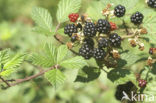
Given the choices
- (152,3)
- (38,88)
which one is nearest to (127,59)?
(152,3)

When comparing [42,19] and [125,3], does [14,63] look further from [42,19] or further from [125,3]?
[125,3]

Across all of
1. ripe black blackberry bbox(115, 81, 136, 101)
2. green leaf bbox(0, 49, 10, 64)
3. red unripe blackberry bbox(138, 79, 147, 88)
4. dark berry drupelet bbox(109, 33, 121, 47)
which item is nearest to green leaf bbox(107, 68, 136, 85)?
red unripe blackberry bbox(138, 79, 147, 88)

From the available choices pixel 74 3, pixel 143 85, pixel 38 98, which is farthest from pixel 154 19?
pixel 38 98

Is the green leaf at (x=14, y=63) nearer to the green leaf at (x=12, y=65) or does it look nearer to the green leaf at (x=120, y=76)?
the green leaf at (x=12, y=65)

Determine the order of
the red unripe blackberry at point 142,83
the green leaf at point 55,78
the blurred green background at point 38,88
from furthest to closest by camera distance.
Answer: the blurred green background at point 38,88, the red unripe blackberry at point 142,83, the green leaf at point 55,78

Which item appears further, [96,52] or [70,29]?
[70,29]

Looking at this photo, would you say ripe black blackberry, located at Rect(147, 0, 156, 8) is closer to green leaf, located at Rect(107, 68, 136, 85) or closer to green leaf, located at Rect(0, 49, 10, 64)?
green leaf, located at Rect(107, 68, 136, 85)

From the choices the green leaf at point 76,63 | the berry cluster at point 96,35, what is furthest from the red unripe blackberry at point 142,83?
the green leaf at point 76,63
